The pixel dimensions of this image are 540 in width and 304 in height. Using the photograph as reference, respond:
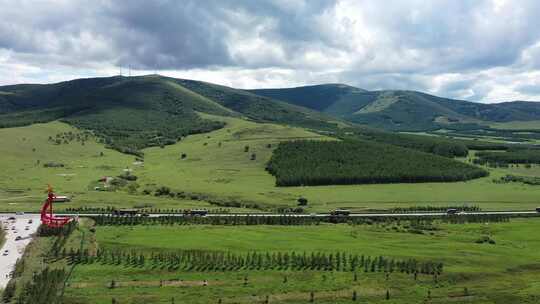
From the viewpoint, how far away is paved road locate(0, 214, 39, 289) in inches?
3750

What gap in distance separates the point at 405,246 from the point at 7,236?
89.6 m

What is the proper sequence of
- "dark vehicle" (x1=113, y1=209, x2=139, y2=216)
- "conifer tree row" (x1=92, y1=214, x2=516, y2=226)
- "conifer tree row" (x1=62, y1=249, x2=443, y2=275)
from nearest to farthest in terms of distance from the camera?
"conifer tree row" (x1=62, y1=249, x2=443, y2=275), "conifer tree row" (x1=92, y1=214, x2=516, y2=226), "dark vehicle" (x1=113, y1=209, x2=139, y2=216)

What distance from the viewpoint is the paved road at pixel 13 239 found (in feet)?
313

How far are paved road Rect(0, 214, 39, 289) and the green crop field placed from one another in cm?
1264

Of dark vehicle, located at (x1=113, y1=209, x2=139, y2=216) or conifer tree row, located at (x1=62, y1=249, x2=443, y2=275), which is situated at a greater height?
dark vehicle, located at (x1=113, y1=209, x2=139, y2=216)

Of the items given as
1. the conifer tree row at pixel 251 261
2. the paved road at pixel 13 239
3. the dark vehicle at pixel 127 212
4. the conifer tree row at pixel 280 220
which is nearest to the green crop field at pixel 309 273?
the conifer tree row at pixel 251 261

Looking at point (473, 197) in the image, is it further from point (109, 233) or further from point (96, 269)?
point (96, 269)

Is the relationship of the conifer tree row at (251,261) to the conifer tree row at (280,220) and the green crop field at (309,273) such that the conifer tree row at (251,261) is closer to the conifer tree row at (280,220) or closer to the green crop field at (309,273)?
the green crop field at (309,273)

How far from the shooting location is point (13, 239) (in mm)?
116938

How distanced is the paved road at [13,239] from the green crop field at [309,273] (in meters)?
12.6

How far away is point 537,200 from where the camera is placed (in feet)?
640

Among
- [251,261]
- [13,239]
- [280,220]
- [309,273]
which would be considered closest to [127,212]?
[13,239]

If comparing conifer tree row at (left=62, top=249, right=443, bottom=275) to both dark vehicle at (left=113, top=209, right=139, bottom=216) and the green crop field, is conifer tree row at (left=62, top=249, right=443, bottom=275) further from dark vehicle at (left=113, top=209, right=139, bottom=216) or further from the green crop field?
dark vehicle at (left=113, top=209, right=139, bottom=216)

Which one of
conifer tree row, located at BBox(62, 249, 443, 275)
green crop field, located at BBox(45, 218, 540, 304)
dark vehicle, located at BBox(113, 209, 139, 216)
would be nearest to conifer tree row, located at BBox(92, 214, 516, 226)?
dark vehicle, located at BBox(113, 209, 139, 216)
